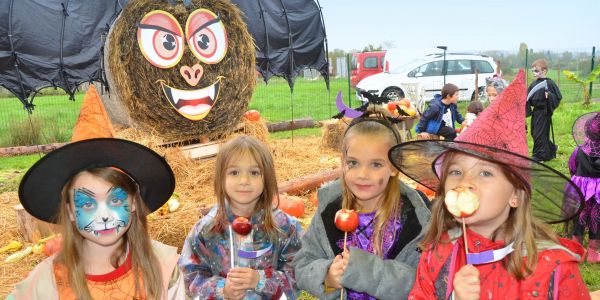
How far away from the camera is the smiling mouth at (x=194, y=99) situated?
20.8 ft

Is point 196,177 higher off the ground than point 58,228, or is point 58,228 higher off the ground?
point 58,228

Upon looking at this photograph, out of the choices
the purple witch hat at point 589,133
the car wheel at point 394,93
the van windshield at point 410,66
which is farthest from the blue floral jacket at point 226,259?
the van windshield at point 410,66

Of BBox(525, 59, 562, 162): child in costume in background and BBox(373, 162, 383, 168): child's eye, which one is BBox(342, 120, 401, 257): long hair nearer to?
BBox(373, 162, 383, 168): child's eye

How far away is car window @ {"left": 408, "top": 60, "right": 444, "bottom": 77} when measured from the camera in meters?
17.3

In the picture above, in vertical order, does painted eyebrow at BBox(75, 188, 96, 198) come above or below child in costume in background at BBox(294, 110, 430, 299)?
above

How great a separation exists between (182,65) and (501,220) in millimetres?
5259

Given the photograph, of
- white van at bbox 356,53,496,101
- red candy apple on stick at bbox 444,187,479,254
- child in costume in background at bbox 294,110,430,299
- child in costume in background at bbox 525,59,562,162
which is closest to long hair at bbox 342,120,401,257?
child in costume in background at bbox 294,110,430,299

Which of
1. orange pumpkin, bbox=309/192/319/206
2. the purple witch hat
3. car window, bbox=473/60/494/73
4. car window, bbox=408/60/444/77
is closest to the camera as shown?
the purple witch hat

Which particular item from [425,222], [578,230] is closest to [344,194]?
A: [425,222]

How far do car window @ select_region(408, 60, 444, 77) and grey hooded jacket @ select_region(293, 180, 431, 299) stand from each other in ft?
51.3

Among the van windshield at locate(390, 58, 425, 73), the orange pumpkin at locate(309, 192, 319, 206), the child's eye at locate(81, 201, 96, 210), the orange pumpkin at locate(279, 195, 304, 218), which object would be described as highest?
the van windshield at locate(390, 58, 425, 73)

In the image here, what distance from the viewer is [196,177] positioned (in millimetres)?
6043

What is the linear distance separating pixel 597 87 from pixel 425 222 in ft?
65.5

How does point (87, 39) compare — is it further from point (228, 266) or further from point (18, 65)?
point (228, 266)
